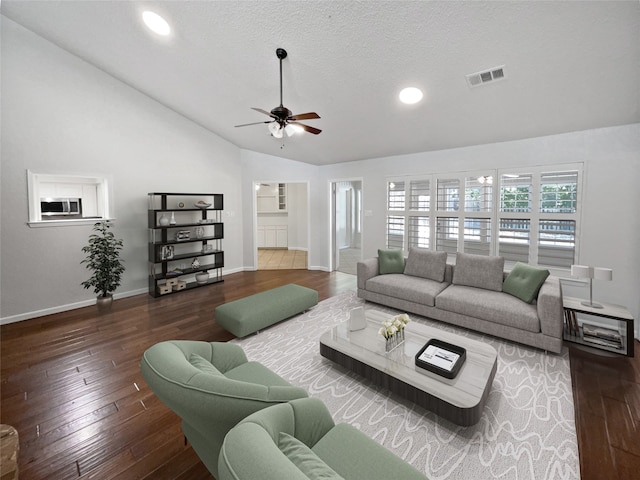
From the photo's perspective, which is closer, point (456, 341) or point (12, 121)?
point (456, 341)

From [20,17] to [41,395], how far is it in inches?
175

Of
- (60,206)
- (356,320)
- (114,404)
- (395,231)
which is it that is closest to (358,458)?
(356,320)

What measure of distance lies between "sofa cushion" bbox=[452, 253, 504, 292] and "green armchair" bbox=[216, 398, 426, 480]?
307 centimetres

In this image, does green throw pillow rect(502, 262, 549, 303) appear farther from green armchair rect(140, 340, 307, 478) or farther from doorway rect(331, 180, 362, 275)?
doorway rect(331, 180, 362, 275)

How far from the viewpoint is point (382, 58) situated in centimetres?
279

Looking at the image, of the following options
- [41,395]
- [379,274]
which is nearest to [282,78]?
[379,274]

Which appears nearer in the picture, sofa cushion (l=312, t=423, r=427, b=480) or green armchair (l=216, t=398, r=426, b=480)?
green armchair (l=216, t=398, r=426, b=480)

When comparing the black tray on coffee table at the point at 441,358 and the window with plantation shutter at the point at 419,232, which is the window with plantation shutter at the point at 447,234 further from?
the black tray on coffee table at the point at 441,358

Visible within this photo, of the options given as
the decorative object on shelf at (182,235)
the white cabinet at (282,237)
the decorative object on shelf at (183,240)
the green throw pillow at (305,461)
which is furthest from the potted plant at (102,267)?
the white cabinet at (282,237)

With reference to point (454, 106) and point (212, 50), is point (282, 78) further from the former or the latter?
point (454, 106)

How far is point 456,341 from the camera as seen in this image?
2.58m

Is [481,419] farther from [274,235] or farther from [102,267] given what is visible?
[274,235]

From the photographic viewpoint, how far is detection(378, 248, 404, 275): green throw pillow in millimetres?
4492

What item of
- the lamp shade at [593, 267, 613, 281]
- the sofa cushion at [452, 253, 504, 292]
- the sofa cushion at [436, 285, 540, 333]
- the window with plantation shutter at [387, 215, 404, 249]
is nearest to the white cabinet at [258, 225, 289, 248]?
the window with plantation shutter at [387, 215, 404, 249]
